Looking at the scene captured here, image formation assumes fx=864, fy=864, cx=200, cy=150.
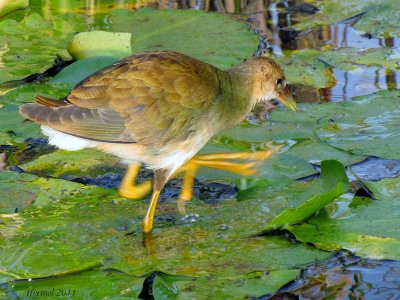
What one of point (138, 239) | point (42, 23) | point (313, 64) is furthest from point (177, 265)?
point (42, 23)

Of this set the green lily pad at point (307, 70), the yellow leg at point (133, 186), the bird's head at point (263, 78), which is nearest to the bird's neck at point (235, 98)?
the bird's head at point (263, 78)

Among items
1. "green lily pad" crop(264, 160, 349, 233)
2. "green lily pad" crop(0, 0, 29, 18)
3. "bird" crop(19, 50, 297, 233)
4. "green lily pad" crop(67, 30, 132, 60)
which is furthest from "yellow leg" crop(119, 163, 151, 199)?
"green lily pad" crop(0, 0, 29, 18)

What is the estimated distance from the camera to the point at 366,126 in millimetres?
5340

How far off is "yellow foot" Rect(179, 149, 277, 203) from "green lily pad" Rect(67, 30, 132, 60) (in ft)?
4.54

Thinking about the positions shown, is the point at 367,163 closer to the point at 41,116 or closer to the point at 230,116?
the point at 230,116

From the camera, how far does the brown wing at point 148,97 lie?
459 centimetres

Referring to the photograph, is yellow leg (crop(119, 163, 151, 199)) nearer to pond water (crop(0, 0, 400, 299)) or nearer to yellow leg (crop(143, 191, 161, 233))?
pond water (crop(0, 0, 400, 299))

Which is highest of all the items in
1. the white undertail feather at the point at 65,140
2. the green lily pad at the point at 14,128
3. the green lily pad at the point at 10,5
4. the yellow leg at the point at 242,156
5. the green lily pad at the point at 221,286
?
the green lily pad at the point at 10,5

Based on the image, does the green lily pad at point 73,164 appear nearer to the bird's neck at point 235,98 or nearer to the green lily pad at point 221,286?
the bird's neck at point 235,98

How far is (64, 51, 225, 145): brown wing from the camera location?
15.0 feet

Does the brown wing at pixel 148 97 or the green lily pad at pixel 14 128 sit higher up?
the brown wing at pixel 148 97

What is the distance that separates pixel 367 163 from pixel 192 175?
104 centimetres

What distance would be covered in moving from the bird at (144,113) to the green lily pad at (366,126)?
848 mm

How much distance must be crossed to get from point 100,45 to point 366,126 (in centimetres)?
209
